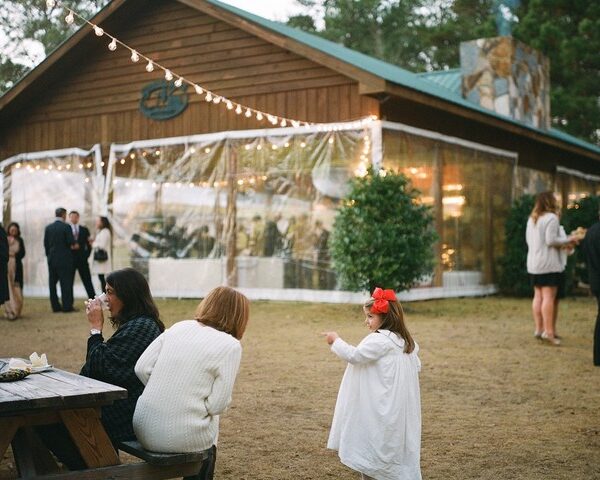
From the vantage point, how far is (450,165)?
15.3m

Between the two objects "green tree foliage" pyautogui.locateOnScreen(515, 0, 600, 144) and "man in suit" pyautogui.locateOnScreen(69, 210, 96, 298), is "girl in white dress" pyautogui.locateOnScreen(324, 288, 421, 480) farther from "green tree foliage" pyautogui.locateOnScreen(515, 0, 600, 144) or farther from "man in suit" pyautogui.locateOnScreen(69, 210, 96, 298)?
"green tree foliage" pyautogui.locateOnScreen(515, 0, 600, 144)

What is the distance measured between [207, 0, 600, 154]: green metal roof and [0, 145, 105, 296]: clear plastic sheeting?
444 cm

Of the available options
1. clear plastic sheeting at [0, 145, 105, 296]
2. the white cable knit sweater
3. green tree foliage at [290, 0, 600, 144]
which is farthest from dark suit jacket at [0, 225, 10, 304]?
green tree foliage at [290, 0, 600, 144]

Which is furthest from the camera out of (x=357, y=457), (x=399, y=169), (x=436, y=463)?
(x=399, y=169)

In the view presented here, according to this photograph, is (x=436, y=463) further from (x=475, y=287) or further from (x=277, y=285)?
(x=475, y=287)

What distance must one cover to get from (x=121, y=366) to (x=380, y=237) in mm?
8626

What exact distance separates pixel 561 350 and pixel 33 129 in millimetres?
12835

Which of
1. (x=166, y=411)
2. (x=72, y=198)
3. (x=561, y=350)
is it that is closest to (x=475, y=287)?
(x=561, y=350)

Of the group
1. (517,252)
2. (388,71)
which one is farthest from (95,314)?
(388,71)

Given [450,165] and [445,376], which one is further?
[450,165]

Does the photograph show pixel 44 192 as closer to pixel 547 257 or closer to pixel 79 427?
pixel 547 257

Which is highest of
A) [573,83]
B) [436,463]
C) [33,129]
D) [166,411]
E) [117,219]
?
[573,83]

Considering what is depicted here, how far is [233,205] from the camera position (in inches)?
597

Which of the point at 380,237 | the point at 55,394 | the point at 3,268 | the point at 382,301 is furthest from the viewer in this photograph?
the point at 380,237
